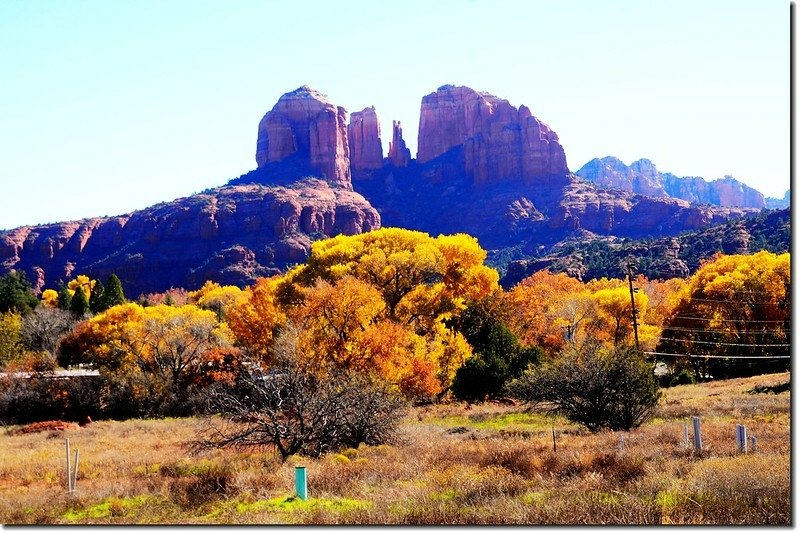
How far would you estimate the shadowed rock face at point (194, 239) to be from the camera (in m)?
159

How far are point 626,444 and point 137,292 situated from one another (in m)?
149

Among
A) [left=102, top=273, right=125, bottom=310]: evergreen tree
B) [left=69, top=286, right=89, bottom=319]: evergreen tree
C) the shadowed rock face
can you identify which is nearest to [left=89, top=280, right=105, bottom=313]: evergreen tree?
[left=102, top=273, right=125, bottom=310]: evergreen tree

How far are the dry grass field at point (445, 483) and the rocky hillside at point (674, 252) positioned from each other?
7000 cm

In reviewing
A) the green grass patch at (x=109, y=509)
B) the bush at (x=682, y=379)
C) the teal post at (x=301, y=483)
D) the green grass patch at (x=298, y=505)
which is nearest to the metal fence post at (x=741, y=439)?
the green grass patch at (x=298, y=505)

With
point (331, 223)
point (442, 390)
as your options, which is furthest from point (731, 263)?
point (331, 223)

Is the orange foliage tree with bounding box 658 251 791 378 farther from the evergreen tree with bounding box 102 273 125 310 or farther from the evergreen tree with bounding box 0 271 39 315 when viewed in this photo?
the evergreen tree with bounding box 0 271 39 315

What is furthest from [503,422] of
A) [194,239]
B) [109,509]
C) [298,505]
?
[194,239]

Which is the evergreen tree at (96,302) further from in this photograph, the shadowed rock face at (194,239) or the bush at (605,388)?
the shadowed rock face at (194,239)

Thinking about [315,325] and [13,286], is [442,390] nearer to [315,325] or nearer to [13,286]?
[315,325]

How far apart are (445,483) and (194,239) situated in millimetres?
166334

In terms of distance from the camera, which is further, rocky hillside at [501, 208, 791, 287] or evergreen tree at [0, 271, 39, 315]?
rocky hillside at [501, 208, 791, 287]

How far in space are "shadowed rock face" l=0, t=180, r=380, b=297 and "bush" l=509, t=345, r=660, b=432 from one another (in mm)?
128218

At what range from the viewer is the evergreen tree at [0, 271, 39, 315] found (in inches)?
2581

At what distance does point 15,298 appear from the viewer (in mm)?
67562
